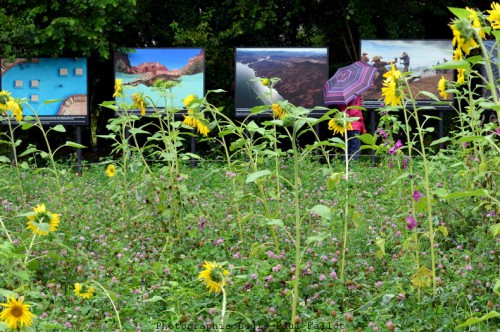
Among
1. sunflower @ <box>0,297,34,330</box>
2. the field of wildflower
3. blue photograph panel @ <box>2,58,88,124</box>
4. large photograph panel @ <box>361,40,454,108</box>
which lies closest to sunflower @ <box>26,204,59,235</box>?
the field of wildflower

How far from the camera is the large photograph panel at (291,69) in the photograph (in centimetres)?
1190

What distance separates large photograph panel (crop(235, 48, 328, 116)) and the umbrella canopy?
106 inches

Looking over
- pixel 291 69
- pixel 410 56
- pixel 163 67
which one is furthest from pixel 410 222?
pixel 163 67

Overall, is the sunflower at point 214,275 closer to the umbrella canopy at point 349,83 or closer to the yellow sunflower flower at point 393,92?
the yellow sunflower flower at point 393,92

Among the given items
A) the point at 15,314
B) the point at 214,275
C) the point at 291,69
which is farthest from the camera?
the point at 291,69

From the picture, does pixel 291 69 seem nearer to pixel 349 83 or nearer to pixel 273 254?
pixel 349 83

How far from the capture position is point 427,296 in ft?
13.0

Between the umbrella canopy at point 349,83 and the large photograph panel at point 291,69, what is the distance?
106 inches

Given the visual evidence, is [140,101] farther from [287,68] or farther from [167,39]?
[167,39]

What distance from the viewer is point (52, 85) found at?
11758mm

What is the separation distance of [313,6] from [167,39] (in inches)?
88.2

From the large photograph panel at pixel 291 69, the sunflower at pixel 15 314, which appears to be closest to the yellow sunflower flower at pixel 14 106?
the sunflower at pixel 15 314

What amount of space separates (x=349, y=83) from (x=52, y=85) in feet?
14.6

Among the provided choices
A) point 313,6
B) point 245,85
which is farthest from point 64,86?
point 313,6
